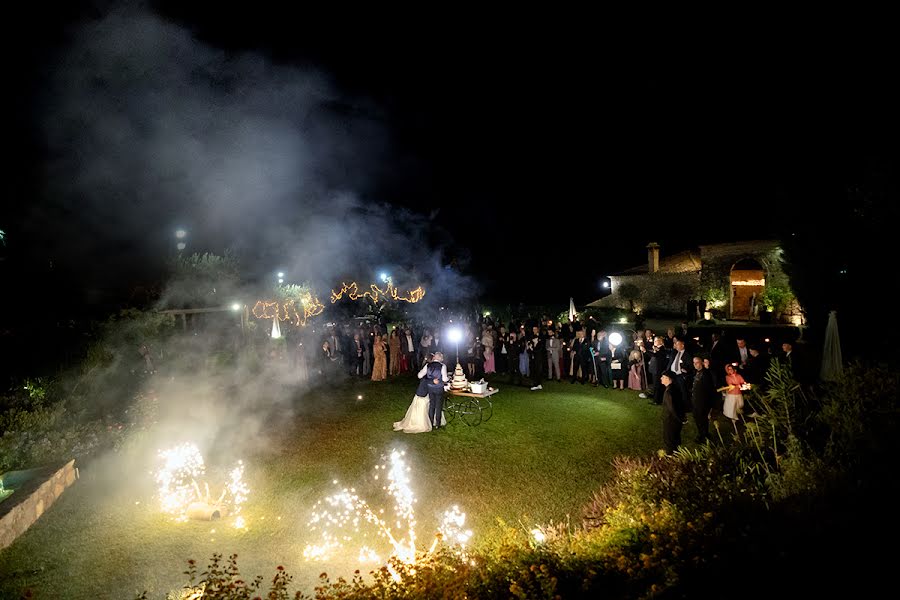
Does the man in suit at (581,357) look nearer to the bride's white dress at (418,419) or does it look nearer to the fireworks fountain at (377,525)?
the bride's white dress at (418,419)

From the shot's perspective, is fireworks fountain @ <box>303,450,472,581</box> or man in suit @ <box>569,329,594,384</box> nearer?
fireworks fountain @ <box>303,450,472,581</box>

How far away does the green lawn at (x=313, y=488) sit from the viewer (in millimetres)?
5172

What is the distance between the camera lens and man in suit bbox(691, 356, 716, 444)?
8086 mm

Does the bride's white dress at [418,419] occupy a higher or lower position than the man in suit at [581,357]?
lower

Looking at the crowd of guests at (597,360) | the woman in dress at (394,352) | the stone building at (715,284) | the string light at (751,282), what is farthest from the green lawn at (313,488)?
the string light at (751,282)

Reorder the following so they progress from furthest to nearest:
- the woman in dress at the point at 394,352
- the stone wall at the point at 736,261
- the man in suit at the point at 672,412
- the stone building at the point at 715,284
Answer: the stone building at the point at 715,284
the stone wall at the point at 736,261
the woman in dress at the point at 394,352
the man in suit at the point at 672,412

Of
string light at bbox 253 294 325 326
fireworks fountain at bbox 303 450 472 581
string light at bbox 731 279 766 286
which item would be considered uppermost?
string light at bbox 731 279 766 286

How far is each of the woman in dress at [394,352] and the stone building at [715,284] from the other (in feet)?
59.5

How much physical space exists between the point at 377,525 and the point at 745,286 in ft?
92.2

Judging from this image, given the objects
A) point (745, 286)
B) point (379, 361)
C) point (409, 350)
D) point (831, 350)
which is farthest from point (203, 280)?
point (745, 286)

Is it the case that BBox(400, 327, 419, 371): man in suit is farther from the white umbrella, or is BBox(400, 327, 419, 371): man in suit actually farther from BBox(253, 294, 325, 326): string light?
the white umbrella

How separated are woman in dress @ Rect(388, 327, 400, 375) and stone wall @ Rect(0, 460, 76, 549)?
9.05 metres

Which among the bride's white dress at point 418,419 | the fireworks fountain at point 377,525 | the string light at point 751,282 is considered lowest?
the fireworks fountain at point 377,525

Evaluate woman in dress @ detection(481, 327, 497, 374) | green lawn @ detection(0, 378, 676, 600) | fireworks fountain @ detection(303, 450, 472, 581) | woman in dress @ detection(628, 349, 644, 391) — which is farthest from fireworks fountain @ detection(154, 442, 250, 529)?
woman in dress @ detection(628, 349, 644, 391)
